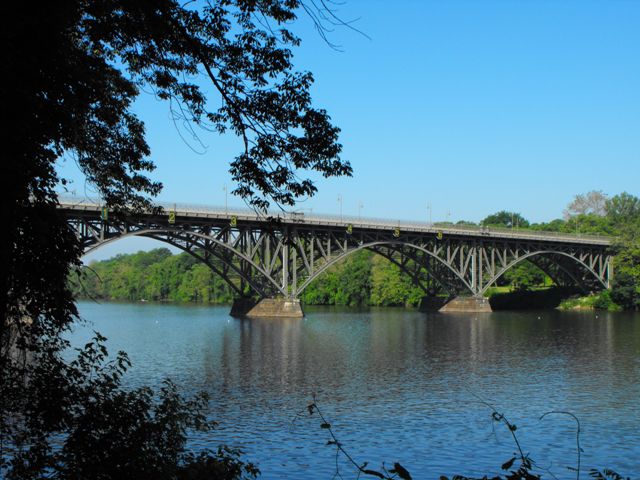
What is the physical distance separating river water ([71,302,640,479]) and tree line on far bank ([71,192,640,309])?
32214 mm

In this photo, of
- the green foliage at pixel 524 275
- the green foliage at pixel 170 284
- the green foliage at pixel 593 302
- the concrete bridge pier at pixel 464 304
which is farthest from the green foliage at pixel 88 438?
the green foliage at pixel 170 284

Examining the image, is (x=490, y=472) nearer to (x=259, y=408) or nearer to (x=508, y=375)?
(x=259, y=408)

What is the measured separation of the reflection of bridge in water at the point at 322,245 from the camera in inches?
2625

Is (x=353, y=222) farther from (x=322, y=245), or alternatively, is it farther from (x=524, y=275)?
(x=524, y=275)

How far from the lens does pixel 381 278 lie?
128375mm

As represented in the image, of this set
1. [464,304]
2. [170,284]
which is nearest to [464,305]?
[464,304]

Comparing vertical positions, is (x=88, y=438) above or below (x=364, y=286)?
below

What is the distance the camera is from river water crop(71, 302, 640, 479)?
20.9 metres

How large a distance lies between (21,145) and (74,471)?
226 inches

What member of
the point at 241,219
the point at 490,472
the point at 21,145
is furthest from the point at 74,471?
the point at 241,219

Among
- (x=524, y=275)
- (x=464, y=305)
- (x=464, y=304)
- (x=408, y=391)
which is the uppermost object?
(x=524, y=275)

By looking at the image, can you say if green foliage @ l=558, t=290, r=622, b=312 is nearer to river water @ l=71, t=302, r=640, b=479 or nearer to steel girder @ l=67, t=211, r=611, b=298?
steel girder @ l=67, t=211, r=611, b=298

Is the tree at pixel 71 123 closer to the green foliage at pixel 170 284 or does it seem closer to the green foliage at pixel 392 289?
the green foliage at pixel 392 289

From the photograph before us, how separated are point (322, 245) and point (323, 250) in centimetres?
189
